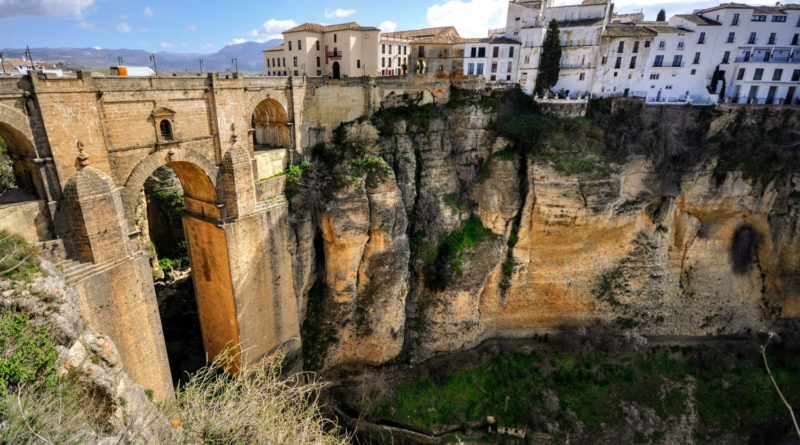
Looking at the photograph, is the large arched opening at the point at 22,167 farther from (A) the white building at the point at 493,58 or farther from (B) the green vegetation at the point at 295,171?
(A) the white building at the point at 493,58

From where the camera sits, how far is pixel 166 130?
1270cm

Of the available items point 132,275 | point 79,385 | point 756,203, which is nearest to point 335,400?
point 132,275

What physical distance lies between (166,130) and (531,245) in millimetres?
15983

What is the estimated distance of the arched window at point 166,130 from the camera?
1249cm

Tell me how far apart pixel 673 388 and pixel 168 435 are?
2179 cm

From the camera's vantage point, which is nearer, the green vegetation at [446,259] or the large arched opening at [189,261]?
the large arched opening at [189,261]

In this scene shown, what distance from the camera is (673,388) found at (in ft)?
66.4

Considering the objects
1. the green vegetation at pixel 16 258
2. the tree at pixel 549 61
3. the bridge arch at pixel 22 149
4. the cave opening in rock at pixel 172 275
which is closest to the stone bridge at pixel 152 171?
the bridge arch at pixel 22 149

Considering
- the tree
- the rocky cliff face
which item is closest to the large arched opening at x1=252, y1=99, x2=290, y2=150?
the rocky cliff face

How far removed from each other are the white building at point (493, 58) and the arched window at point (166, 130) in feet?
50.2

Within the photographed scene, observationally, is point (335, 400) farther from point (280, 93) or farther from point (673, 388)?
point (673, 388)

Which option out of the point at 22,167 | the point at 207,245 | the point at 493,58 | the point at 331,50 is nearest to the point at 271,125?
the point at 207,245

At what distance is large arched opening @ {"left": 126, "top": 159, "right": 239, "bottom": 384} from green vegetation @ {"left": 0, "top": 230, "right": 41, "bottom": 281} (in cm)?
291

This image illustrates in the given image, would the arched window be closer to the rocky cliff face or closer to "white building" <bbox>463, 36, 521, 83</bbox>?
the rocky cliff face
